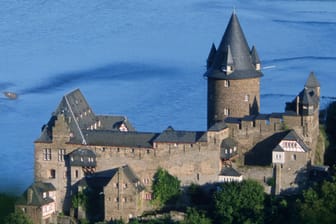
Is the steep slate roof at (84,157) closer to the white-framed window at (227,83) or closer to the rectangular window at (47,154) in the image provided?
the rectangular window at (47,154)

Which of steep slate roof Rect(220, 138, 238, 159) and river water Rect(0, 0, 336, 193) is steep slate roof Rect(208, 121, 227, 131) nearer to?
steep slate roof Rect(220, 138, 238, 159)

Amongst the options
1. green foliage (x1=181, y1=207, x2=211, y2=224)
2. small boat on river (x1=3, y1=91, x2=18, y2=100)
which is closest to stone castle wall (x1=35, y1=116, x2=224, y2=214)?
green foliage (x1=181, y1=207, x2=211, y2=224)

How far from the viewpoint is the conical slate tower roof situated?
1120 inches

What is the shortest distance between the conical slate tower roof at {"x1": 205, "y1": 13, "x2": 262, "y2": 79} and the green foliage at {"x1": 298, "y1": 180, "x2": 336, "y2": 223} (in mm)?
3649

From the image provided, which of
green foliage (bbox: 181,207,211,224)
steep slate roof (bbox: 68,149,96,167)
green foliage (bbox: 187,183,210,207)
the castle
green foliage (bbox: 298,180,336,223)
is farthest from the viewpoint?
steep slate roof (bbox: 68,149,96,167)

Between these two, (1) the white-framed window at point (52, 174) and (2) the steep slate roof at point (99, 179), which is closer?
(2) the steep slate roof at point (99, 179)

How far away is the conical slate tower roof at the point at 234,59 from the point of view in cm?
2845

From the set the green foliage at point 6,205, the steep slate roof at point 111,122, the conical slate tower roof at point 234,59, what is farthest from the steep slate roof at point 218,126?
the green foliage at point 6,205

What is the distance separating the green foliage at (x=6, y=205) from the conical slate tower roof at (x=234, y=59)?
19.1ft

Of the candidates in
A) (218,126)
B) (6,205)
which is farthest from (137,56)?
(218,126)

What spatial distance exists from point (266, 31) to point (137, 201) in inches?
1281

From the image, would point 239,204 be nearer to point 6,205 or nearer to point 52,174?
point 52,174

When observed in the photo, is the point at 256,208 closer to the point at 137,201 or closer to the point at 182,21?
the point at 137,201

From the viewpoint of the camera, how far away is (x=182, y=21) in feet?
207
